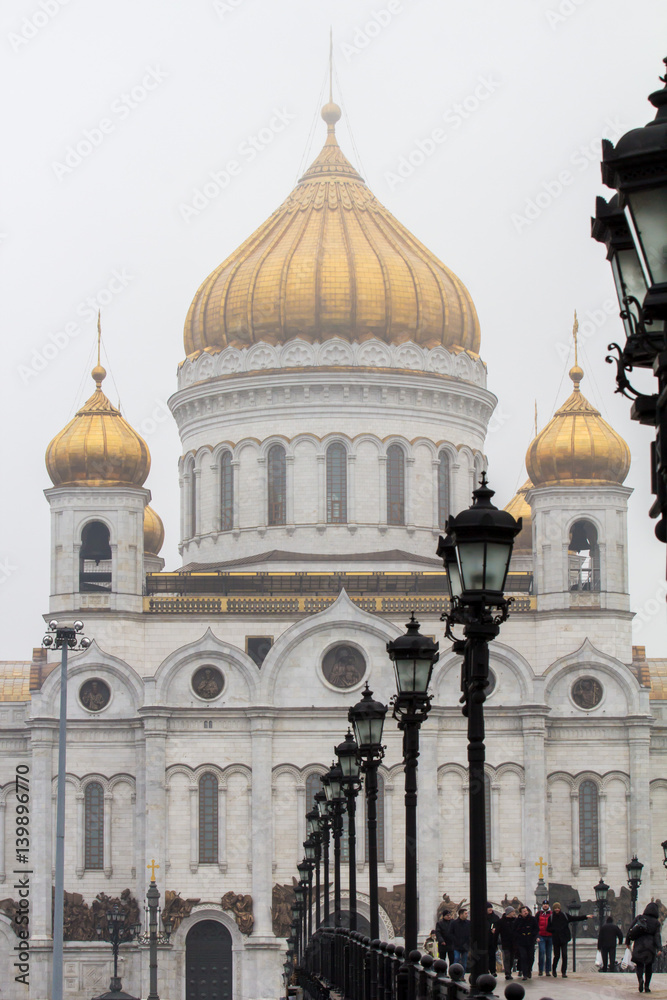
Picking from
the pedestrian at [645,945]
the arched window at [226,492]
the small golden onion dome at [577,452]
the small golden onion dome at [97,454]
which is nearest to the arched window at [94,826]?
the small golden onion dome at [97,454]

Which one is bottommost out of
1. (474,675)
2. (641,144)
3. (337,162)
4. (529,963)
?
(529,963)

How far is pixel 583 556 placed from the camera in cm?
5425

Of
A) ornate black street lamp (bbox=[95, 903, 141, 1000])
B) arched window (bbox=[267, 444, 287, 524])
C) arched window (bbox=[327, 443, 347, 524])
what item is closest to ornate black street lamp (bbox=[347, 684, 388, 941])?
ornate black street lamp (bbox=[95, 903, 141, 1000])

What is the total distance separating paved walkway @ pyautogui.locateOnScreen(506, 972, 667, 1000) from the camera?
15.8 meters

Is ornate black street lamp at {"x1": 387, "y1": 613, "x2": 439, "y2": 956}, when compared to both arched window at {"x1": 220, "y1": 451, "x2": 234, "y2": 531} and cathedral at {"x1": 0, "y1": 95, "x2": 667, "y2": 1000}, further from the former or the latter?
arched window at {"x1": 220, "y1": 451, "x2": 234, "y2": 531}

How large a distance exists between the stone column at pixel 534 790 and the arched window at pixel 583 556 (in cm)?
430

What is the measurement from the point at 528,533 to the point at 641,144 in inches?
2021

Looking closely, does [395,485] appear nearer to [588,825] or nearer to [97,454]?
[97,454]

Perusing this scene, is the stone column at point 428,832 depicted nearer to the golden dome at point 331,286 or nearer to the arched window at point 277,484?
the arched window at point 277,484

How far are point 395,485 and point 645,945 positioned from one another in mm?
35001

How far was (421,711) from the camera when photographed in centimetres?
1662

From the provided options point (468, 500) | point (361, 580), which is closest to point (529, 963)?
point (361, 580)

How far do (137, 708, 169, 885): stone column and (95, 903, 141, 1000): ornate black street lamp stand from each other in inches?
45.0

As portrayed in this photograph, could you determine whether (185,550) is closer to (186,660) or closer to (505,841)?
(186,660)
